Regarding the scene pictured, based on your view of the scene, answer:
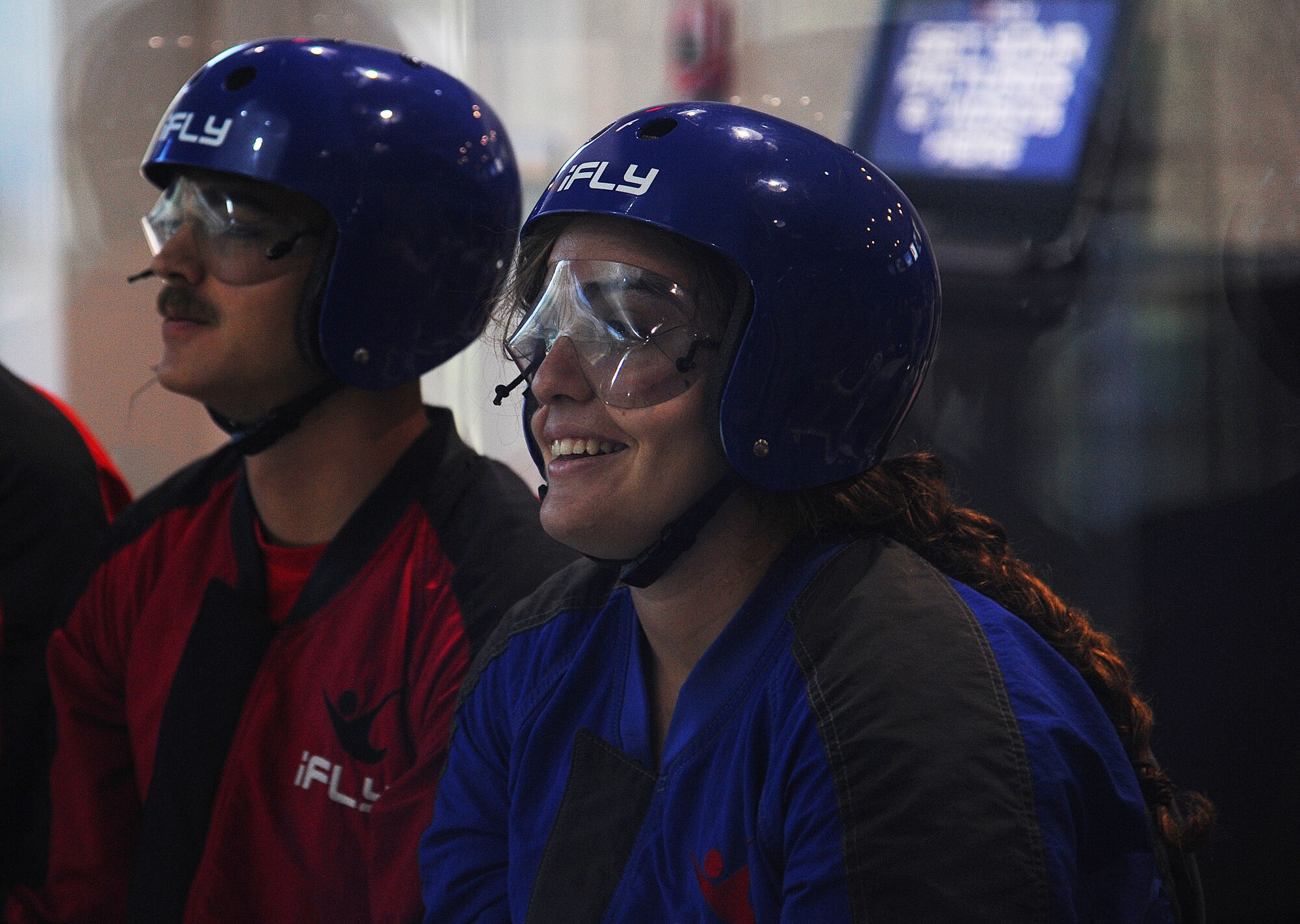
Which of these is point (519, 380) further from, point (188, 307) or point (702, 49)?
point (702, 49)

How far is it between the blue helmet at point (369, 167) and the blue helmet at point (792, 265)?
0.48m

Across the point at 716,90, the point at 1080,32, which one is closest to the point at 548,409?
the point at 1080,32

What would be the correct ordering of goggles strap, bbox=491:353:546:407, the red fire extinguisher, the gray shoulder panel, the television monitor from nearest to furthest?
1. the gray shoulder panel
2. goggles strap, bbox=491:353:546:407
3. the television monitor
4. the red fire extinguisher

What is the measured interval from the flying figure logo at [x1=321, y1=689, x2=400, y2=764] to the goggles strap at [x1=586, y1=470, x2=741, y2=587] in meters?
0.47

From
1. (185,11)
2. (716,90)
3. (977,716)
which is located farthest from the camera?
(185,11)

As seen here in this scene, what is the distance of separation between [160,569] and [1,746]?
0.39 meters

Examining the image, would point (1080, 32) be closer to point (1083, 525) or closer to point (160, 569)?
point (1083, 525)

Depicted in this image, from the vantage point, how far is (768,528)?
118cm

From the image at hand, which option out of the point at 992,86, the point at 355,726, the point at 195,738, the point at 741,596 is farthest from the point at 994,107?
the point at 195,738

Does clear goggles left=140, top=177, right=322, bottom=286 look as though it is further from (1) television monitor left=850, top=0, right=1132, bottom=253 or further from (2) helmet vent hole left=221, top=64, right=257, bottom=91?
(1) television monitor left=850, top=0, right=1132, bottom=253

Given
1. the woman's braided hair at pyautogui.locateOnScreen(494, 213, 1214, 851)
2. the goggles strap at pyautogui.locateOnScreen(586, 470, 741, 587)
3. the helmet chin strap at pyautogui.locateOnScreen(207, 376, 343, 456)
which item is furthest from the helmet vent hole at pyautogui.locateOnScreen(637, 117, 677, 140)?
the helmet chin strap at pyautogui.locateOnScreen(207, 376, 343, 456)

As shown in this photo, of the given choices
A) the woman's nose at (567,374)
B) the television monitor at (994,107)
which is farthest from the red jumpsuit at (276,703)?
the television monitor at (994,107)

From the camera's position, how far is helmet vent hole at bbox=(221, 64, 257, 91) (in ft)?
5.27

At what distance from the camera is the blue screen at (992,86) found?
2.08 meters
